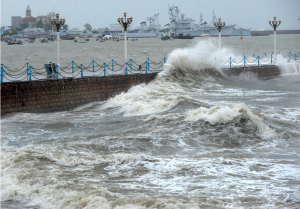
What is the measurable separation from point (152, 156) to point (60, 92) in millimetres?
8341

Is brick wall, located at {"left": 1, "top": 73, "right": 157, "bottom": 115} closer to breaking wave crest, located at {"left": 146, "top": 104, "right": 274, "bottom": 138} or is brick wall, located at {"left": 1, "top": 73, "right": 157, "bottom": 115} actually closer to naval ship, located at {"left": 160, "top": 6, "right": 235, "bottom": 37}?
breaking wave crest, located at {"left": 146, "top": 104, "right": 274, "bottom": 138}

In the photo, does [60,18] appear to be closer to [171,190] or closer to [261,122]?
[261,122]

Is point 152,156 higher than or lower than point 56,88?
lower

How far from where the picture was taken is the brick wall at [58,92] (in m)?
15.7

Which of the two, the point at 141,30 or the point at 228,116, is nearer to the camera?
the point at 228,116

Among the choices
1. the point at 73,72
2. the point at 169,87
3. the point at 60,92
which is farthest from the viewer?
the point at 169,87

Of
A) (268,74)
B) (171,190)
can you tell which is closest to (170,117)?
(171,190)

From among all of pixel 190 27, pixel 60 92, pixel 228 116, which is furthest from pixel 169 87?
pixel 190 27

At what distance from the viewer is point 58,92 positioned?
→ 1738cm

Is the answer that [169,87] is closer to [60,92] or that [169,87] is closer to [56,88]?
[60,92]

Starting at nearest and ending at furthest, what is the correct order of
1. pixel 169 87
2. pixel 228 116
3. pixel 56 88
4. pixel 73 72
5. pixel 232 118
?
pixel 232 118
pixel 228 116
pixel 56 88
pixel 73 72
pixel 169 87

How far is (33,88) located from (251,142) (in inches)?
339

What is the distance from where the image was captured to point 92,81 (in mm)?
18938

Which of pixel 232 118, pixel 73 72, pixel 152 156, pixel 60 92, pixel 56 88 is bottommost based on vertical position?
pixel 152 156
